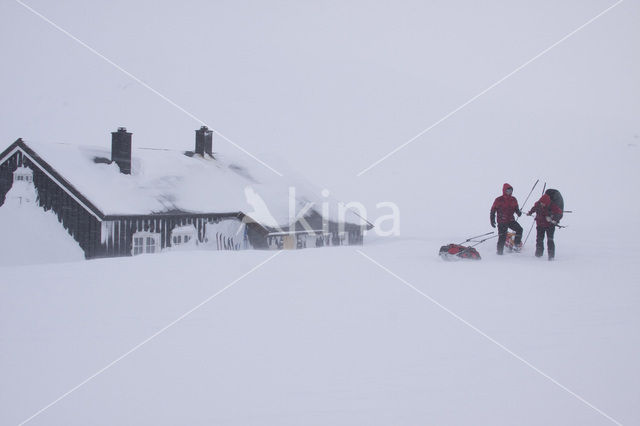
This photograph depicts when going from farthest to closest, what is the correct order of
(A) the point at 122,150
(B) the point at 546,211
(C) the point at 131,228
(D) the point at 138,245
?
(A) the point at 122,150, (D) the point at 138,245, (C) the point at 131,228, (B) the point at 546,211

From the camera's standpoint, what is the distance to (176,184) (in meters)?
21.5

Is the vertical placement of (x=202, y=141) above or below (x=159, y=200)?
above

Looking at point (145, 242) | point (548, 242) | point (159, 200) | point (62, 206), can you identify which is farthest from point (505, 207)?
point (62, 206)

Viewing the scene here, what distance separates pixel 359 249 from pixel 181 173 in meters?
8.92

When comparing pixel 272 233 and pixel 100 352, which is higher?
pixel 272 233

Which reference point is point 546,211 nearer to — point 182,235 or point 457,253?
point 457,253

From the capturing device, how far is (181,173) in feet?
73.6

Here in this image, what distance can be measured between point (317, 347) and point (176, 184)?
50.5ft

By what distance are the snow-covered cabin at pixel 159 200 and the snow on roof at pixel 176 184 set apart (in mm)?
38

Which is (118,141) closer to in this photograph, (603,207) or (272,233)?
(272,233)

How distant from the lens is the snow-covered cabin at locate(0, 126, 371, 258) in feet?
60.6

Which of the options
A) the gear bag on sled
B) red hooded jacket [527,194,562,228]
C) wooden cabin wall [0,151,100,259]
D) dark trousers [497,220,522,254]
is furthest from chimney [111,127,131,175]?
red hooded jacket [527,194,562,228]

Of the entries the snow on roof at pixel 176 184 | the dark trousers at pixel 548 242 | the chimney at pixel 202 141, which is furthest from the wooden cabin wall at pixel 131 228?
the dark trousers at pixel 548 242

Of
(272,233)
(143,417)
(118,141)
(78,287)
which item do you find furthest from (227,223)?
(143,417)
